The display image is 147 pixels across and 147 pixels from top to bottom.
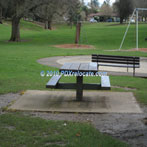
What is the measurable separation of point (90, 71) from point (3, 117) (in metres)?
2.09

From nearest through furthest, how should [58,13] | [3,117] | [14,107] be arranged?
[3,117]
[14,107]
[58,13]

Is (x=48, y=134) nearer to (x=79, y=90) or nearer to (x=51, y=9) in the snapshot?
(x=79, y=90)

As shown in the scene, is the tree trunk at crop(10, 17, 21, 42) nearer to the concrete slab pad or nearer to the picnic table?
the concrete slab pad

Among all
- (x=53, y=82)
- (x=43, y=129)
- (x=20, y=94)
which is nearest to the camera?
(x=43, y=129)

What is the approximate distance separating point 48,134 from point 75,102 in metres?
2.38

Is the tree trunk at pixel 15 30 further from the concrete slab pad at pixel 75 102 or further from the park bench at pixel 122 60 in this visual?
the concrete slab pad at pixel 75 102

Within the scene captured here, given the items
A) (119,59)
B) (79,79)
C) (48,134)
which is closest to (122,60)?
(119,59)

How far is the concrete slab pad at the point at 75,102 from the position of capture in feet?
20.9

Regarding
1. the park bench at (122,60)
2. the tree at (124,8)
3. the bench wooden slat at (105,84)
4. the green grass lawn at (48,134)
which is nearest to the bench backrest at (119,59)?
the park bench at (122,60)

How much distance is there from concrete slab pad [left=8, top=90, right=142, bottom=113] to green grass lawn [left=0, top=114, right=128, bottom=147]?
1.01 meters

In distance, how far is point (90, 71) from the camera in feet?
21.6

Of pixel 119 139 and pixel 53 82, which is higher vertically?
pixel 53 82

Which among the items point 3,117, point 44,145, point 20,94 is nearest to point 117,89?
point 20,94

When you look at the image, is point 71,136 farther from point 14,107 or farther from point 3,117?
point 14,107
